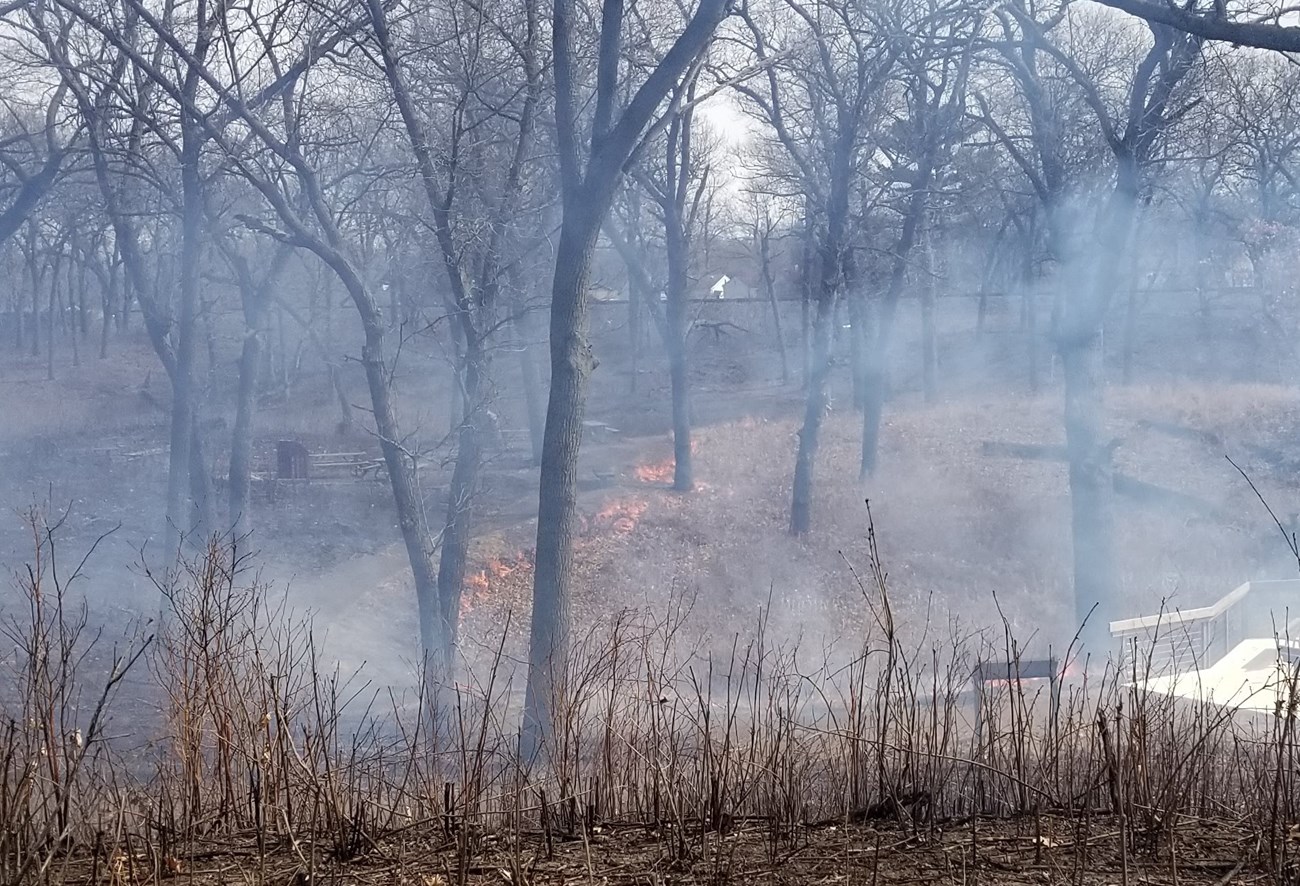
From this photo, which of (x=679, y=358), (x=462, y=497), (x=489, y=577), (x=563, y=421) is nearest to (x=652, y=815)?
(x=563, y=421)

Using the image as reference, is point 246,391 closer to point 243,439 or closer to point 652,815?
point 243,439

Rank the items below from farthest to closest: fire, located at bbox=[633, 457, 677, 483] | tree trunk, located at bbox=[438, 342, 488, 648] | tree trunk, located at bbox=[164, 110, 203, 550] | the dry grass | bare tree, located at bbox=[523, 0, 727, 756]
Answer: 1. fire, located at bbox=[633, 457, 677, 483]
2. tree trunk, located at bbox=[164, 110, 203, 550]
3. tree trunk, located at bbox=[438, 342, 488, 648]
4. bare tree, located at bbox=[523, 0, 727, 756]
5. the dry grass

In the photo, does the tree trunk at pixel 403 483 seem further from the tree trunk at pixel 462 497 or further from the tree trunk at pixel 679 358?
the tree trunk at pixel 679 358

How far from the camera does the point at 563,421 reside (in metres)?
9.80

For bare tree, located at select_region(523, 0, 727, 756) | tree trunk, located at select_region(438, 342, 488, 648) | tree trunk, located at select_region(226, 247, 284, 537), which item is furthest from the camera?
tree trunk, located at select_region(226, 247, 284, 537)

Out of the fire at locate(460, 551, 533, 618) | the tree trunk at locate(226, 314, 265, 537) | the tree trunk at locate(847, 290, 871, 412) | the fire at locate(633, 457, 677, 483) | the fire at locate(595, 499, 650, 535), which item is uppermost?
the tree trunk at locate(847, 290, 871, 412)

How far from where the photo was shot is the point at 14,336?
46875 millimetres

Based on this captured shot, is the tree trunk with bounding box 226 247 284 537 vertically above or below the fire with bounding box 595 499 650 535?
above

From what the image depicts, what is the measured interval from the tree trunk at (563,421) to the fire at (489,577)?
7.44 m

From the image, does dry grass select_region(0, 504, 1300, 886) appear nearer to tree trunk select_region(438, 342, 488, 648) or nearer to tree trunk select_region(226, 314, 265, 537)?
tree trunk select_region(438, 342, 488, 648)

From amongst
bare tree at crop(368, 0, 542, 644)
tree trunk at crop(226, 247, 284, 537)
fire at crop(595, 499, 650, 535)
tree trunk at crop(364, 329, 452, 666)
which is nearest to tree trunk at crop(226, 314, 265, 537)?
tree trunk at crop(226, 247, 284, 537)

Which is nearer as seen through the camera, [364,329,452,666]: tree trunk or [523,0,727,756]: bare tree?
[523,0,727,756]: bare tree

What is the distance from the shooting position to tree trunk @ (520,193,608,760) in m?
9.66

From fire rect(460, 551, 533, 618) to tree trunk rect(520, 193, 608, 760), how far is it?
24.4 feet
